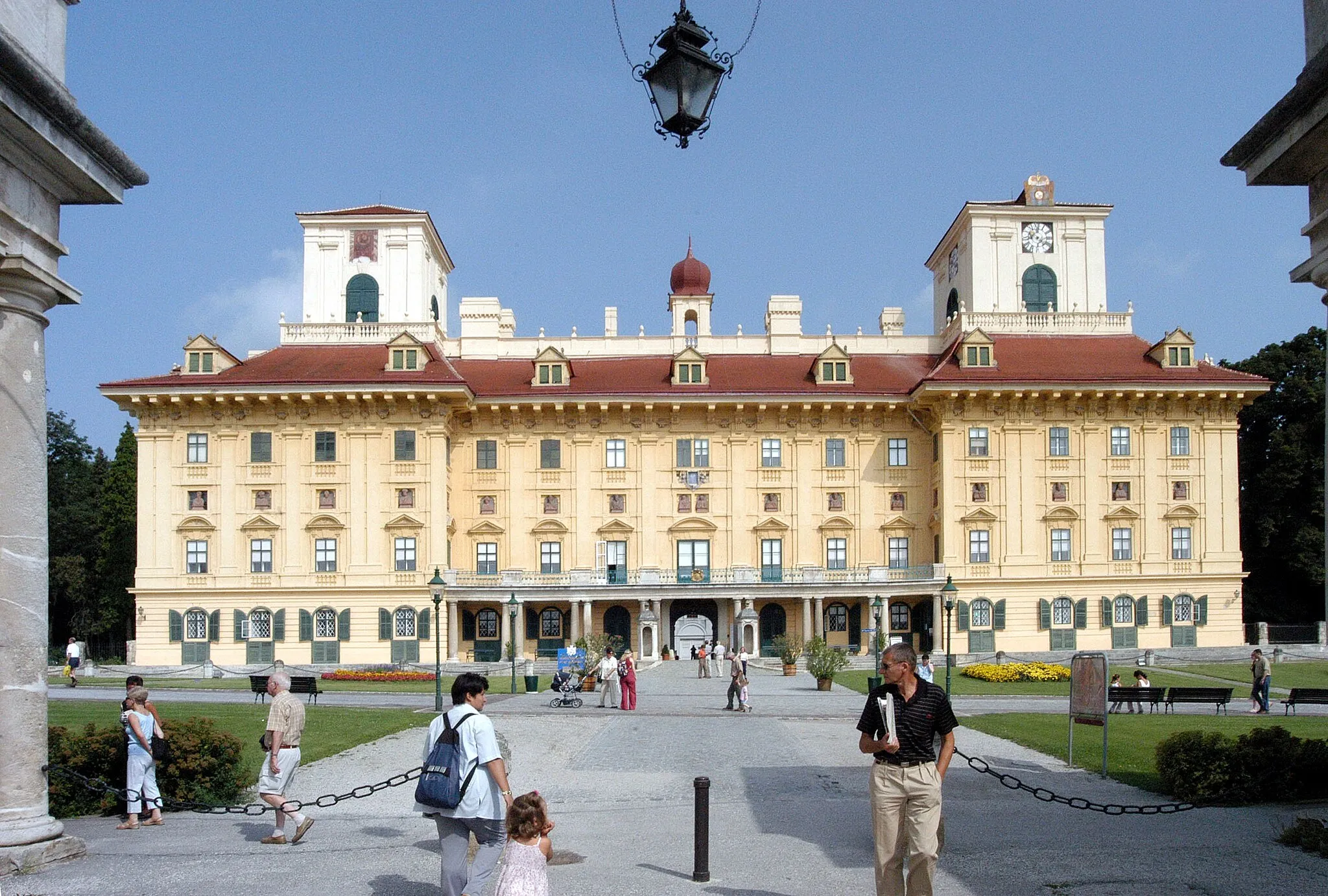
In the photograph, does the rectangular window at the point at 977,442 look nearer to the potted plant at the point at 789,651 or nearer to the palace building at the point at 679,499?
the palace building at the point at 679,499

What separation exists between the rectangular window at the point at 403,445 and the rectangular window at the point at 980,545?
2554 centimetres

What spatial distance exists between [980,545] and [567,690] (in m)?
28.9

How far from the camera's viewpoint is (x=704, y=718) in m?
28.4

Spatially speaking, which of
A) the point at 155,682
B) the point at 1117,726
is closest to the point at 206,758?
the point at 1117,726

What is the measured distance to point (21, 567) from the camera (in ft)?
35.5

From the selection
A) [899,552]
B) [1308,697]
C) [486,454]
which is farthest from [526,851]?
[899,552]

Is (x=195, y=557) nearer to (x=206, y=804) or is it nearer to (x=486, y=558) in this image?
(x=486, y=558)

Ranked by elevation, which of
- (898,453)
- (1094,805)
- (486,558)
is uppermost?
(898,453)

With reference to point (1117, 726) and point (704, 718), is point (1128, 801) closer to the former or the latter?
point (1117, 726)

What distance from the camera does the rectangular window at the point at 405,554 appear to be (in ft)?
181

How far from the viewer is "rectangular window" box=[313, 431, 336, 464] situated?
5522cm

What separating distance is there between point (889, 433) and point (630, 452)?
12.4 meters

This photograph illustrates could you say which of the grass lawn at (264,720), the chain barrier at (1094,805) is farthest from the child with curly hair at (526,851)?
the grass lawn at (264,720)

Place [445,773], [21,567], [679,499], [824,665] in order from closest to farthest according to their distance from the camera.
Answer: [445,773]
[21,567]
[824,665]
[679,499]
